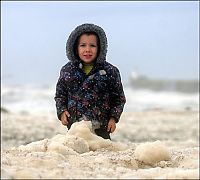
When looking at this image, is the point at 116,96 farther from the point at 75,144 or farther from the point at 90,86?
the point at 75,144

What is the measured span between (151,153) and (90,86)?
1.39 meters

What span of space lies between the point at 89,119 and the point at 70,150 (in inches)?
45.1

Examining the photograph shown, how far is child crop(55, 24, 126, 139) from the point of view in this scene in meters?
4.43

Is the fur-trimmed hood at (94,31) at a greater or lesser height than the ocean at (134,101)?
greater

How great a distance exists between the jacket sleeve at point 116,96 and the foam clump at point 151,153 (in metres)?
1.19

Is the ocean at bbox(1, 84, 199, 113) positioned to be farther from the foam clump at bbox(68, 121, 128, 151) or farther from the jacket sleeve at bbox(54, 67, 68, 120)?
the foam clump at bbox(68, 121, 128, 151)

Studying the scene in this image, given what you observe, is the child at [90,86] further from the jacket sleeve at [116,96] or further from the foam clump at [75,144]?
the foam clump at [75,144]

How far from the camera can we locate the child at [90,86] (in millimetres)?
4430

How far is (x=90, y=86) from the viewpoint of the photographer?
4434 millimetres

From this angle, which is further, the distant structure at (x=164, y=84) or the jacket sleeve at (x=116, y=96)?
the distant structure at (x=164, y=84)

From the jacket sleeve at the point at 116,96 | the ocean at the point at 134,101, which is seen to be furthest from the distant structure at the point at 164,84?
the jacket sleeve at the point at 116,96

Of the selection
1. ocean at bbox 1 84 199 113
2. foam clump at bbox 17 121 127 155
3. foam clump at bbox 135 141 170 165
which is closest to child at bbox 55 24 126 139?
foam clump at bbox 17 121 127 155

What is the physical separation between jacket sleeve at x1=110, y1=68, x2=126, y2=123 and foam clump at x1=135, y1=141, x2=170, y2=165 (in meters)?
1.19

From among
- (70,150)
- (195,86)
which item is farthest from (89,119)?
(195,86)
